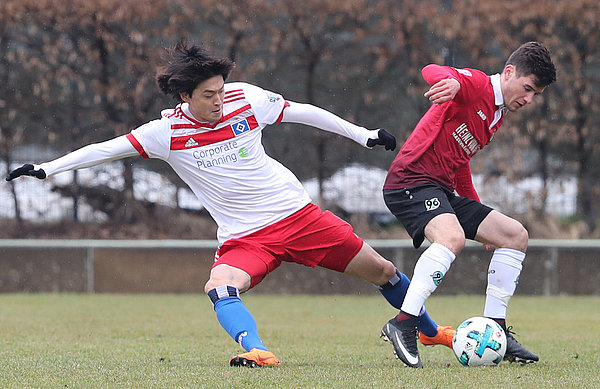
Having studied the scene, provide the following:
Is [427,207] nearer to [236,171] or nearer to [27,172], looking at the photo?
[236,171]

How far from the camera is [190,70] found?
5629mm

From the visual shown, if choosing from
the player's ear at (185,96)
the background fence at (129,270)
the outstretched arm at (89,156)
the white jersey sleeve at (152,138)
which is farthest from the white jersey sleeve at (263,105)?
the background fence at (129,270)

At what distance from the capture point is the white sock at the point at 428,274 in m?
5.60

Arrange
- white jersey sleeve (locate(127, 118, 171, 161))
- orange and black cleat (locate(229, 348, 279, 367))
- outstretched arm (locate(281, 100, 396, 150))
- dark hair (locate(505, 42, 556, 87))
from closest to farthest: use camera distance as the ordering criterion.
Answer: orange and black cleat (locate(229, 348, 279, 367))
white jersey sleeve (locate(127, 118, 171, 161))
dark hair (locate(505, 42, 556, 87))
outstretched arm (locate(281, 100, 396, 150))

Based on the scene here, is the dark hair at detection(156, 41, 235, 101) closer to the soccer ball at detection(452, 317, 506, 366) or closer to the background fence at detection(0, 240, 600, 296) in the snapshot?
the soccer ball at detection(452, 317, 506, 366)

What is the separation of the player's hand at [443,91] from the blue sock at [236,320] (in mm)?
1594

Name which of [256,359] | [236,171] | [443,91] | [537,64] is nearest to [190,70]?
[236,171]

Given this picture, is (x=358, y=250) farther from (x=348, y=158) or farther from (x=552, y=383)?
(x=348, y=158)

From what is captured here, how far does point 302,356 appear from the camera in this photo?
6.30 m

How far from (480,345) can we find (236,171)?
177cm

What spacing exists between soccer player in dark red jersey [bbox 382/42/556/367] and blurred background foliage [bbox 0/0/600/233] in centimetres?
651

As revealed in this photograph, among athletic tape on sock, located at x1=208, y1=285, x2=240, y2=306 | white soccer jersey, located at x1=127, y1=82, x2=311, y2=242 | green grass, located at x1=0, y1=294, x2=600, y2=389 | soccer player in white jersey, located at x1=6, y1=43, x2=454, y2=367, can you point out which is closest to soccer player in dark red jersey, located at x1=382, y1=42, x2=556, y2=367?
soccer player in white jersey, located at x1=6, y1=43, x2=454, y2=367

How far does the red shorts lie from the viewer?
5754mm

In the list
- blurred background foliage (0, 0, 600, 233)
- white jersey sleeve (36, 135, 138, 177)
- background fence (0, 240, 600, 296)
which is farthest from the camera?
Result: blurred background foliage (0, 0, 600, 233)
